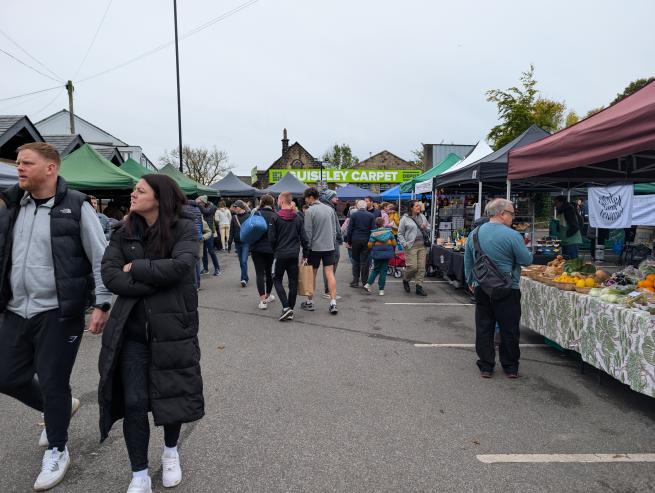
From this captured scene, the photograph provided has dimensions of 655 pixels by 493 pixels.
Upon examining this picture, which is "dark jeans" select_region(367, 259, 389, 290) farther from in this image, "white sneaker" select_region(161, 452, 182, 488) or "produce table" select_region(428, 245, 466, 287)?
"white sneaker" select_region(161, 452, 182, 488)

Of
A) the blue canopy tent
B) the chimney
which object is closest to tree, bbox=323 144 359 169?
the chimney

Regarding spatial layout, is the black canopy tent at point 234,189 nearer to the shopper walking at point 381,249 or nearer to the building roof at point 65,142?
the building roof at point 65,142

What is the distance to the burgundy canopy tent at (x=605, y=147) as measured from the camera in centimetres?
385

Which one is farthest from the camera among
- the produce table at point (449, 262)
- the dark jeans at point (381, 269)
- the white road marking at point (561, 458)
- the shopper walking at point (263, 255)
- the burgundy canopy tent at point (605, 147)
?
the produce table at point (449, 262)

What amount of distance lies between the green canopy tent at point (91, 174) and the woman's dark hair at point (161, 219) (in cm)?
845

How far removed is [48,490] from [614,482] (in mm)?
3259

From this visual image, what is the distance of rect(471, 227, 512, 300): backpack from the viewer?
4.31 metres

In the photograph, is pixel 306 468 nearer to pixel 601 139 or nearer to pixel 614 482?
pixel 614 482

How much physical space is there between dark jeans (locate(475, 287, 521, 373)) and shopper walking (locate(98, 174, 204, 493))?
3.01m

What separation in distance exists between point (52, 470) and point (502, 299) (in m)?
3.75

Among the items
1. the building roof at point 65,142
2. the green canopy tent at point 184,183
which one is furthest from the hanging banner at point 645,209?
the building roof at point 65,142

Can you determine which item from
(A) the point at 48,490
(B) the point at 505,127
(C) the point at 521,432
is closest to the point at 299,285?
(C) the point at 521,432

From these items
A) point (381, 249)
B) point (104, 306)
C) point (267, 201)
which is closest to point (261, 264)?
point (267, 201)

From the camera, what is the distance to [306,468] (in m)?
2.83
